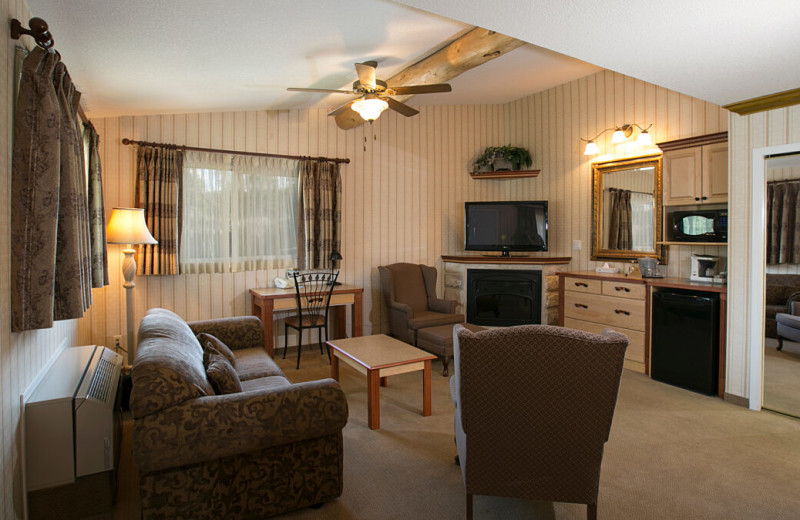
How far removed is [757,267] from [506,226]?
2.71 metres

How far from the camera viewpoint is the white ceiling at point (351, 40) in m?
2.03

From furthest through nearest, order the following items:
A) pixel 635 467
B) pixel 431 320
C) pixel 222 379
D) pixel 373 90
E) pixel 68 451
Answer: pixel 431 320, pixel 373 90, pixel 635 467, pixel 222 379, pixel 68 451

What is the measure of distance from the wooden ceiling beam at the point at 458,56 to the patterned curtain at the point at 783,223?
7.02 ft

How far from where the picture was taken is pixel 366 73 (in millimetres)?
3357

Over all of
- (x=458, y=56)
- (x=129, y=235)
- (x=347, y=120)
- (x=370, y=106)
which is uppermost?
(x=458, y=56)

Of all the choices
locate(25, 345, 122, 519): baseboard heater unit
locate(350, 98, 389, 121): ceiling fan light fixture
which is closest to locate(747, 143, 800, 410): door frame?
locate(350, 98, 389, 121): ceiling fan light fixture

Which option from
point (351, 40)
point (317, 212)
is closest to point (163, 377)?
point (351, 40)

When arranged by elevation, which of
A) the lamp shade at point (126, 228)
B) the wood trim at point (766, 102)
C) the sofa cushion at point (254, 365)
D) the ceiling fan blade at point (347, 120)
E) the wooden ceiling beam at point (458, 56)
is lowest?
the sofa cushion at point (254, 365)

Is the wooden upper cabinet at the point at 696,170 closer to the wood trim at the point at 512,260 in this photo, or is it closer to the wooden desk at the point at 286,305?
the wood trim at the point at 512,260

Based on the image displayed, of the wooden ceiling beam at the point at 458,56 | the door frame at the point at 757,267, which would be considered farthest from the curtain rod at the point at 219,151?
the door frame at the point at 757,267

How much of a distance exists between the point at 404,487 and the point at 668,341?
9.29 feet

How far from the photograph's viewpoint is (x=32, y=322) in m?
1.83

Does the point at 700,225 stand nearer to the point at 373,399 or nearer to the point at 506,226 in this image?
the point at 506,226

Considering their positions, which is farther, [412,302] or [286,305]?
[412,302]
